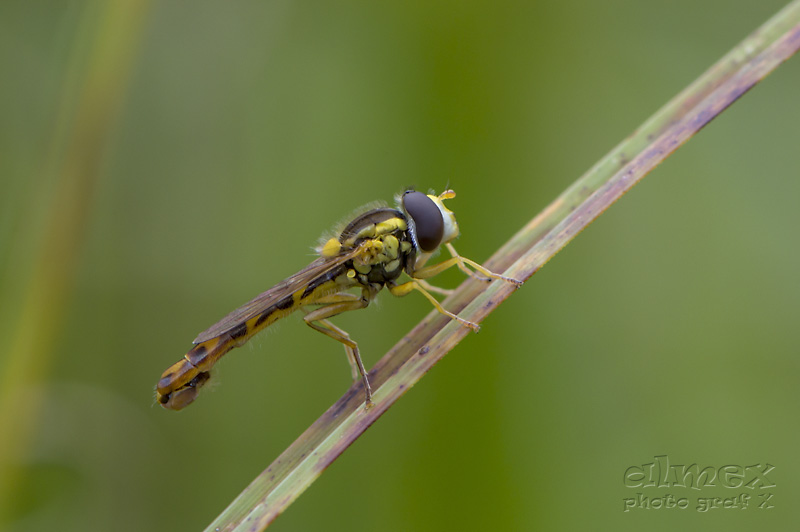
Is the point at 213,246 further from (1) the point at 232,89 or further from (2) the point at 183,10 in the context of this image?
(2) the point at 183,10

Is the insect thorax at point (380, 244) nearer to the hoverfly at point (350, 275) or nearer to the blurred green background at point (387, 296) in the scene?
the hoverfly at point (350, 275)

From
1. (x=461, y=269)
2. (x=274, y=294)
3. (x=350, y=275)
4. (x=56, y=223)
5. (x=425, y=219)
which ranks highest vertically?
(x=425, y=219)

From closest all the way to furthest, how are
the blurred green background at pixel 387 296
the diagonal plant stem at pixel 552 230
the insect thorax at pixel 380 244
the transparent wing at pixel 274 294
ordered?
1. the diagonal plant stem at pixel 552 230
2. the blurred green background at pixel 387 296
3. the transparent wing at pixel 274 294
4. the insect thorax at pixel 380 244

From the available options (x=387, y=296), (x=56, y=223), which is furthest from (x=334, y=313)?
(x=56, y=223)

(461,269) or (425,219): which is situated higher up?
(425,219)

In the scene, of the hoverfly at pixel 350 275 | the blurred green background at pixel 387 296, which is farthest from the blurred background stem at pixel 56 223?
the hoverfly at pixel 350 275

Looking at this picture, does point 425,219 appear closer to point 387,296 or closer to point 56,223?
point 387,296

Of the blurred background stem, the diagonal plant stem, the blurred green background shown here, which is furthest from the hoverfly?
the diagonal plant stem
